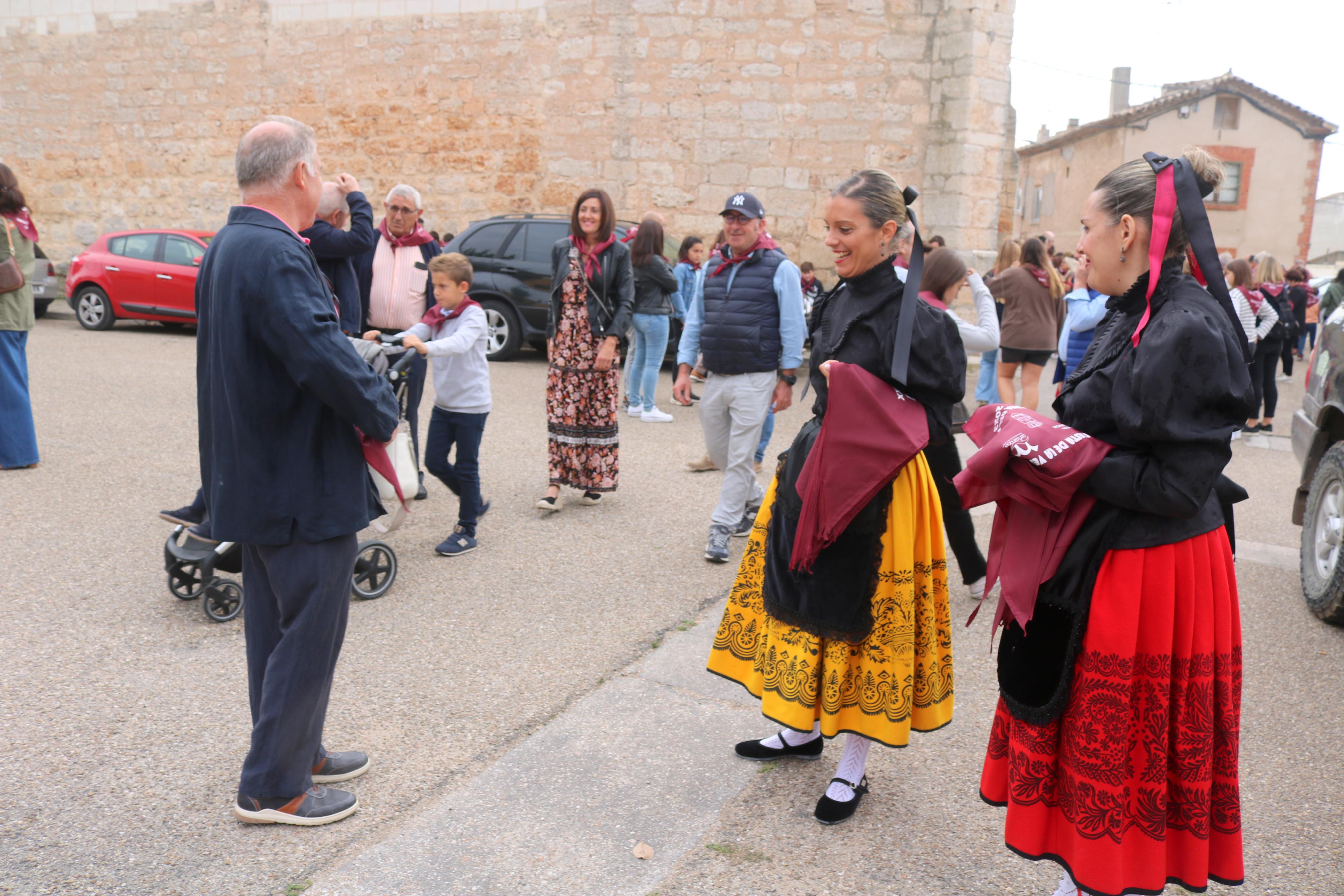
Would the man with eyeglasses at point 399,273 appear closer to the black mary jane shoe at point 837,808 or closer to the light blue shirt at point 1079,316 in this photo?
the black mary jane shoe at point 837,808

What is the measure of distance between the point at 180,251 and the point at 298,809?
13.3m

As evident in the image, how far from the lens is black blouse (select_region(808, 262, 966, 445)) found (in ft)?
9.12

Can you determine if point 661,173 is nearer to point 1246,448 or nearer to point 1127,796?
point 1246,448

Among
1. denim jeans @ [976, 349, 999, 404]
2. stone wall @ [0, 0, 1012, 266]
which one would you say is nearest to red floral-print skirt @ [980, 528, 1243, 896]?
denim jeans @ [976, 349, 999, 404]

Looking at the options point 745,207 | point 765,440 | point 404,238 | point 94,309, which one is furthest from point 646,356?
point 94,309

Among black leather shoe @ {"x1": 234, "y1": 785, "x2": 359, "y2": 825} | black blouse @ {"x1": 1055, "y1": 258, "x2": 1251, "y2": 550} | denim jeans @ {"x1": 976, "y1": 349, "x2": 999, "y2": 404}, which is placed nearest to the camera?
black blouse @ {"x1": 1055, "y1": 258, "x2": 1251, "y2": 550}

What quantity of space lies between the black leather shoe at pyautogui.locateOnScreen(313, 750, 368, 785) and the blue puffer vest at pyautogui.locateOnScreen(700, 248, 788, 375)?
9.25ft

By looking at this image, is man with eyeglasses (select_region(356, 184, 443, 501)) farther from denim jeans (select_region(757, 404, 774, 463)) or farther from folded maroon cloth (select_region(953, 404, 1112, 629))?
folded maroon cloth (select_region(953, 404, 1112, 629))

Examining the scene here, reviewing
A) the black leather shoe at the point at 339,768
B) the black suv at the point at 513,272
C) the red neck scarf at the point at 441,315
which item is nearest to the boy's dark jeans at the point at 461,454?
the red neck scarf at the point at 441,315

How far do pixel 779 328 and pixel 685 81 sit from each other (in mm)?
10408

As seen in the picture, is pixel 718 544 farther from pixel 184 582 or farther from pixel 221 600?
pixel 184 582

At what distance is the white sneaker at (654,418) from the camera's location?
9.20 metres

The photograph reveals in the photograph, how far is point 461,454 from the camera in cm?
530

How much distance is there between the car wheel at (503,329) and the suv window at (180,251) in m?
4.86
